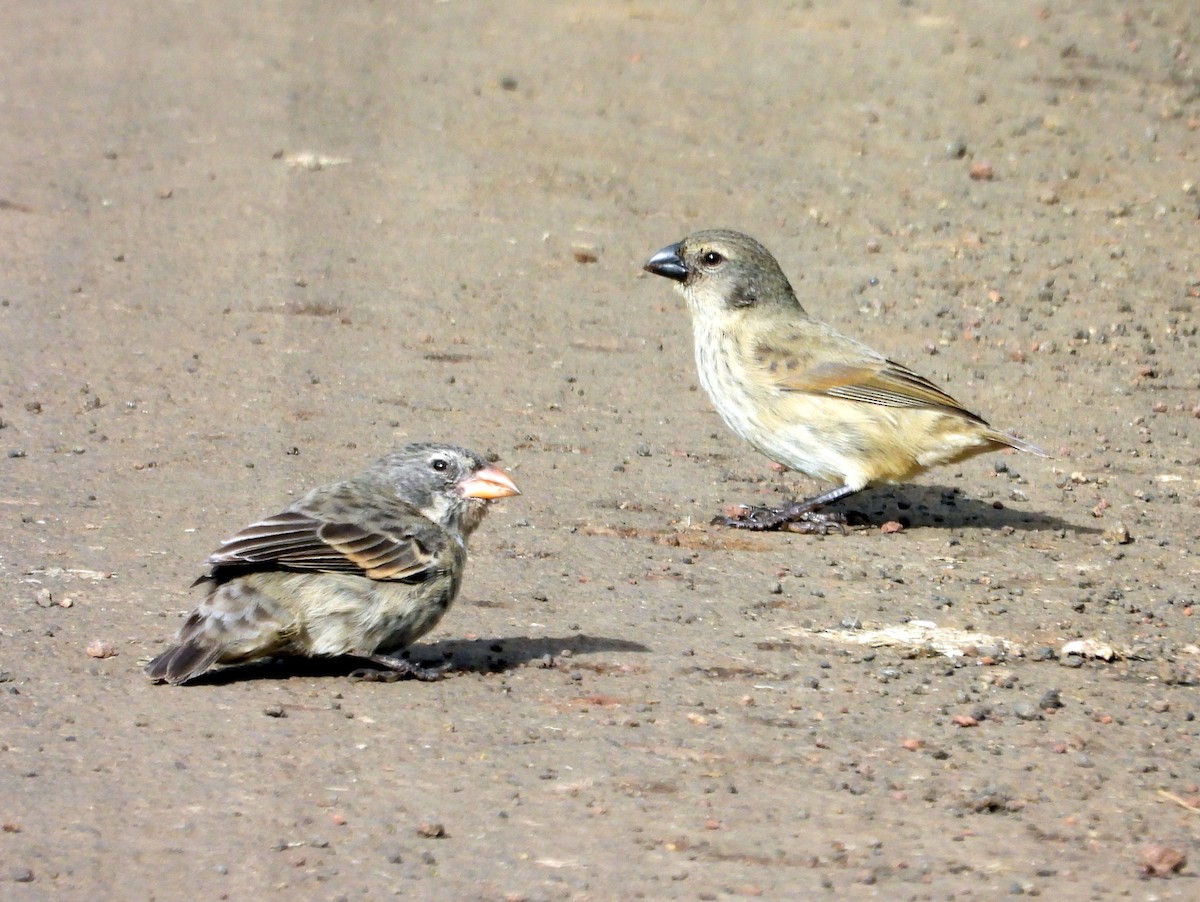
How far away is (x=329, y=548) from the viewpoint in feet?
20.7

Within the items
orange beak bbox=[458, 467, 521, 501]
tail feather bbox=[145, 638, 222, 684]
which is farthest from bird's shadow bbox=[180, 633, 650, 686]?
orange beak bbox=[458, 467, 521, 501]

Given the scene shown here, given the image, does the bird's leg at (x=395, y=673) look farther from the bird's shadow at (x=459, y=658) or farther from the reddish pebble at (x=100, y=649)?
the reddish pebble at (x=100, y=649)

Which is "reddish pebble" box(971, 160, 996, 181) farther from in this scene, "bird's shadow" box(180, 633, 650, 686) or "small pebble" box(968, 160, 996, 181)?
"bird's shadow" box(180, 633, 650, 686)

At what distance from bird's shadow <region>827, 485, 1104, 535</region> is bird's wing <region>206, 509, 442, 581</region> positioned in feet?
11.0

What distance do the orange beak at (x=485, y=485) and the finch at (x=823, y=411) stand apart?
224 cm

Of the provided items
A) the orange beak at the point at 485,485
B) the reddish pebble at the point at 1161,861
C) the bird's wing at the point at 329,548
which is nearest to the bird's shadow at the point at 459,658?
the bird's wing at the point at 329,548

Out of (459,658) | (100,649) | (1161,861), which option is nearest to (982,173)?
(459,658)

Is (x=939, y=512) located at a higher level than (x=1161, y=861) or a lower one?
higher

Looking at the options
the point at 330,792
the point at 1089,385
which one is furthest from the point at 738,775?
the point at 1089,385

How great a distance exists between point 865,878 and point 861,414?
14.3 feet

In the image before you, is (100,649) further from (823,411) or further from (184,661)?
(823,411)

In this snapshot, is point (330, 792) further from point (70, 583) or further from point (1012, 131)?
point (1012, 131)

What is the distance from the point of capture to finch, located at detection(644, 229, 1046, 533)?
895cm

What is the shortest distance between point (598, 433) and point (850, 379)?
4.49ft
